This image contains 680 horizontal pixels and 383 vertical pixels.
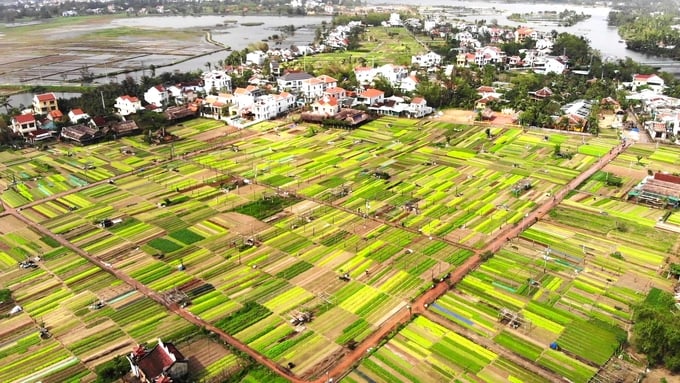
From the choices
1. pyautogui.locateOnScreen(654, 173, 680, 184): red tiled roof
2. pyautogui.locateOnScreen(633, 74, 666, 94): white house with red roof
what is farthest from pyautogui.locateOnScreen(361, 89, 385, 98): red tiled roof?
pyautogui.locateOnScreen(633, 74, 666, 94): white house with red roof

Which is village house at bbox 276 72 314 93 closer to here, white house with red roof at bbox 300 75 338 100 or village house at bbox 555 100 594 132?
white house with red roof at bbox 300 75 338 100

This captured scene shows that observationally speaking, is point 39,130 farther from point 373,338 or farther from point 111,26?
point 111,26

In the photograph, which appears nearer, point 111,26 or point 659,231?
point 659,231

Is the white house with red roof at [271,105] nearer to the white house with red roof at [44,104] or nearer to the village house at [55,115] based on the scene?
the village house at [55,115]

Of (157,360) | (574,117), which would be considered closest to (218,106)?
(574,117)

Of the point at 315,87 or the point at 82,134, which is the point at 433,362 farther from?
the point at 315,87

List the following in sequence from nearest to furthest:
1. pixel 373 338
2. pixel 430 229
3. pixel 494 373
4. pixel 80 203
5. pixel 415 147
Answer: pixel 494 373 → pixel 373 338 → pixel 430 229 → pixel 80 203 → pixel 415 147

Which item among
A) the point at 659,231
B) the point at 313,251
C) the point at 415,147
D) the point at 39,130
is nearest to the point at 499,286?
the point at 313,251

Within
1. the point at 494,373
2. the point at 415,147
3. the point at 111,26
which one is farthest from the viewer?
the point at 111,26
